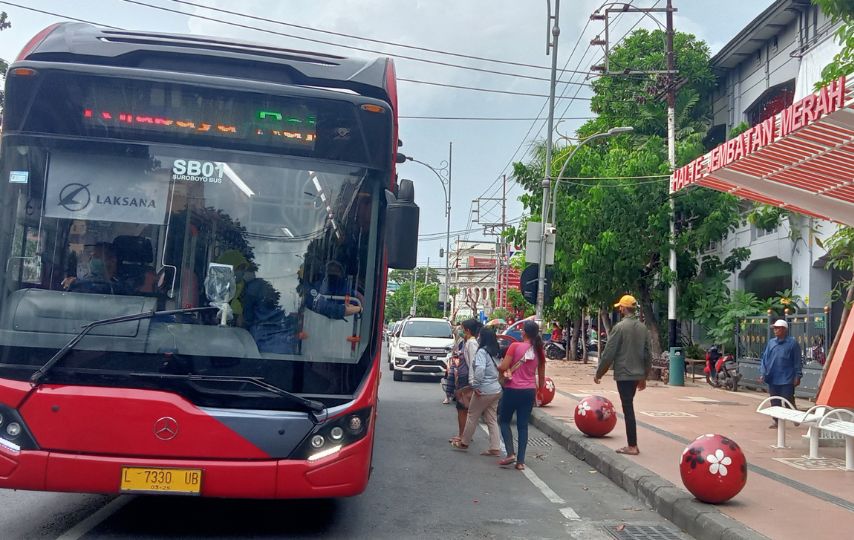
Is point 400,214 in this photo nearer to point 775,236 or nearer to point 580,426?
point 580,426

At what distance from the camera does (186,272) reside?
5699 mm

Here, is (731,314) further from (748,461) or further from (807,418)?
(748,461)

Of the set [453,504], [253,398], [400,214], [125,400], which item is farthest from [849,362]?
[125,400]

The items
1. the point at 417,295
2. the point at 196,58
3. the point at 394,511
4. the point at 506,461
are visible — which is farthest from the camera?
the point at 417,295

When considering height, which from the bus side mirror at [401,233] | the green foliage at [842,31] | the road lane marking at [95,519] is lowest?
the road lane marking at [95,519]

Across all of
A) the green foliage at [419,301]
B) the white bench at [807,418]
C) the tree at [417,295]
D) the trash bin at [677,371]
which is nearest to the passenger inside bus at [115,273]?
the white bench at [807,418]

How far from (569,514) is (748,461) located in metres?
3.36

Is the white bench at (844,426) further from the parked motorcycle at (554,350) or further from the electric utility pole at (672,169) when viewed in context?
the parked motorcycle at (554,350)

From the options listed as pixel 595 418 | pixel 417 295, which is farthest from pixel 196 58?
pixel 417 295

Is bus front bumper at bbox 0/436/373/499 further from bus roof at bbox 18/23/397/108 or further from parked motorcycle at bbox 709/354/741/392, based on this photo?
parked motorcycle at bbox 709/354/741/392

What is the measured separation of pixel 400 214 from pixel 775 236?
2036 cm

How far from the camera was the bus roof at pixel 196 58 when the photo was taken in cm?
605

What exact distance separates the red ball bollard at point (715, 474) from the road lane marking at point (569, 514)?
38.6 inches

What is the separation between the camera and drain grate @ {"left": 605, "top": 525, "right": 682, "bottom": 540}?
21.8 ft
